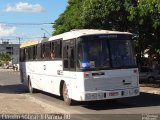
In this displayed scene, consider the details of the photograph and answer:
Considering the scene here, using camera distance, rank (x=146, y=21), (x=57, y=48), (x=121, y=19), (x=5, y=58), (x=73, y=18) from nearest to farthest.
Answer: (x=57, y=48) < (x=146, y=21) < (x=121, y=19) < (x=73, y=18) < (x=5, y=58)

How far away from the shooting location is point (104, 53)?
17.1 m

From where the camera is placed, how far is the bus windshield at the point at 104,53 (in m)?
16.9

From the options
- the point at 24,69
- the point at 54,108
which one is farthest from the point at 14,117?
the point at 24,69

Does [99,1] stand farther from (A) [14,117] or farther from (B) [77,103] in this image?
(A) [14,117]

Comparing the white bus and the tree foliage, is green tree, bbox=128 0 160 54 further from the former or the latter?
the white bus

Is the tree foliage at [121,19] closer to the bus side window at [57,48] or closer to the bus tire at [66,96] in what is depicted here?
the bus side window at [57,48]

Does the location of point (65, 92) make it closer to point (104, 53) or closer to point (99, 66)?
point (99, 66)

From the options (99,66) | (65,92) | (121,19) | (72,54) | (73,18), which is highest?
(73,18)

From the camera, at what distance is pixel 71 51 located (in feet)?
58.3

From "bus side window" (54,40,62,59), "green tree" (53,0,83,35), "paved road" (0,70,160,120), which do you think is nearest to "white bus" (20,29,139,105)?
"paved road" (0,70,160,120)

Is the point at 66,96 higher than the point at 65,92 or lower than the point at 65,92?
lower

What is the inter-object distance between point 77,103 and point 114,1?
12.0 meters

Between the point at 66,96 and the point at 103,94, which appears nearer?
the point at 103,94

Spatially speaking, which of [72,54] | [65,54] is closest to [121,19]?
[65,54]
